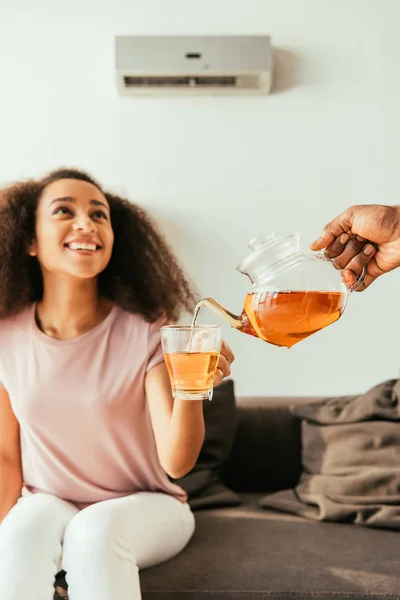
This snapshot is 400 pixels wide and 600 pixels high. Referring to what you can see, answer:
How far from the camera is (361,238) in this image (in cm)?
131

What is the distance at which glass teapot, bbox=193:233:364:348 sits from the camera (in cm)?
111

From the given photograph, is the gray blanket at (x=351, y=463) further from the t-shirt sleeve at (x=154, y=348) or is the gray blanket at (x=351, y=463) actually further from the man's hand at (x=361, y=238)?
the man's hand at (x=361, y=238)

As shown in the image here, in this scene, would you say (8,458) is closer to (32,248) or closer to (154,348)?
(154,348)

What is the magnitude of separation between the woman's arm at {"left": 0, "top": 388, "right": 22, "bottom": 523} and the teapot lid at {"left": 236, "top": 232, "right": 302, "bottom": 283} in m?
0.86

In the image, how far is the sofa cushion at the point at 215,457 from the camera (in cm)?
202

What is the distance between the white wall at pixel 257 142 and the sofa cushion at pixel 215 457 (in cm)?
44

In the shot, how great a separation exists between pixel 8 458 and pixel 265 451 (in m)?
0.82

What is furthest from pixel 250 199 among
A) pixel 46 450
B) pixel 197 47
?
pixel 46 450

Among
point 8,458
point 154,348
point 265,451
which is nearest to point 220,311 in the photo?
point 154,348

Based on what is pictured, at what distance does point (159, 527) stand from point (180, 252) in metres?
1.27

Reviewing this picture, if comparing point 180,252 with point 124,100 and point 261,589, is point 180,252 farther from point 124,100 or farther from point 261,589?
point 261,589

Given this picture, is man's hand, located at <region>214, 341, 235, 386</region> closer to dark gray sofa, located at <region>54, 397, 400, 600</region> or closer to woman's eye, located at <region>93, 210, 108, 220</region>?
dark gray sofa, located at <region>54, 397, 400, 600</region>

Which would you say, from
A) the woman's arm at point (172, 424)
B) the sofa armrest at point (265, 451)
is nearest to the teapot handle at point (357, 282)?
the woman's arm at point (172, 424)

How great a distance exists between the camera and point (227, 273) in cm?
260
